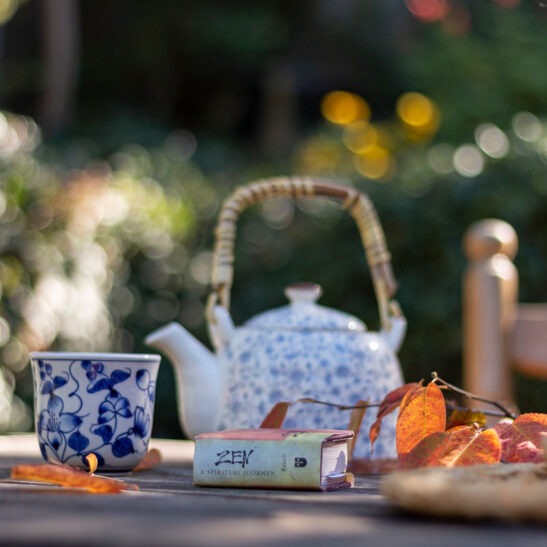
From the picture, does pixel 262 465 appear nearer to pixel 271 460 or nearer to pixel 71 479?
pixel 271 460

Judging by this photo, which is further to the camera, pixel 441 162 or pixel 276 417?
pixel 441 162

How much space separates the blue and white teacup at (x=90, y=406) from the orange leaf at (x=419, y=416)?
304 mm

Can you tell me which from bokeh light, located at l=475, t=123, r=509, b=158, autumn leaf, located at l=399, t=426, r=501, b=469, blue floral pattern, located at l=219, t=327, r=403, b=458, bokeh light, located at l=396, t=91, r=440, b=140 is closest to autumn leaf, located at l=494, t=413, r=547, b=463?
autumn leaf, located at l=399, t=426, r=501, b=469

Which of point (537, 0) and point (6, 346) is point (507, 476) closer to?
point (6, 346)

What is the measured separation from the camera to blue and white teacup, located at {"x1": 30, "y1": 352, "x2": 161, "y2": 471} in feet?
3.52

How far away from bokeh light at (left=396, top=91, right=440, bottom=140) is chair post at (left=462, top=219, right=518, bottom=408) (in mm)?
4156

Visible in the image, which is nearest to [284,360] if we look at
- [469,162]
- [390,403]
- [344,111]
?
[390,403]

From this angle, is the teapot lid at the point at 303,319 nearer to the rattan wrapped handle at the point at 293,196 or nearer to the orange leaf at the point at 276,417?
the rattan wrapped handle at the point at 293,196

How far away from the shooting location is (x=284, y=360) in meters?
1.28

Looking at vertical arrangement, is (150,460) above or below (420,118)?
below

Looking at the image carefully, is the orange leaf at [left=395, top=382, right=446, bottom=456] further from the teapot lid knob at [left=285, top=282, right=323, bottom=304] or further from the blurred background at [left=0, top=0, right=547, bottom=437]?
the blurred background at [left=0, top=0, right=547, bottom=437]

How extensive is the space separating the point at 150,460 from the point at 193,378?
211mm

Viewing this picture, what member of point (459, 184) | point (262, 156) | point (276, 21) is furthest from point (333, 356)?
point (276, 21)

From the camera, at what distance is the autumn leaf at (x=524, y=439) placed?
0.94 m
